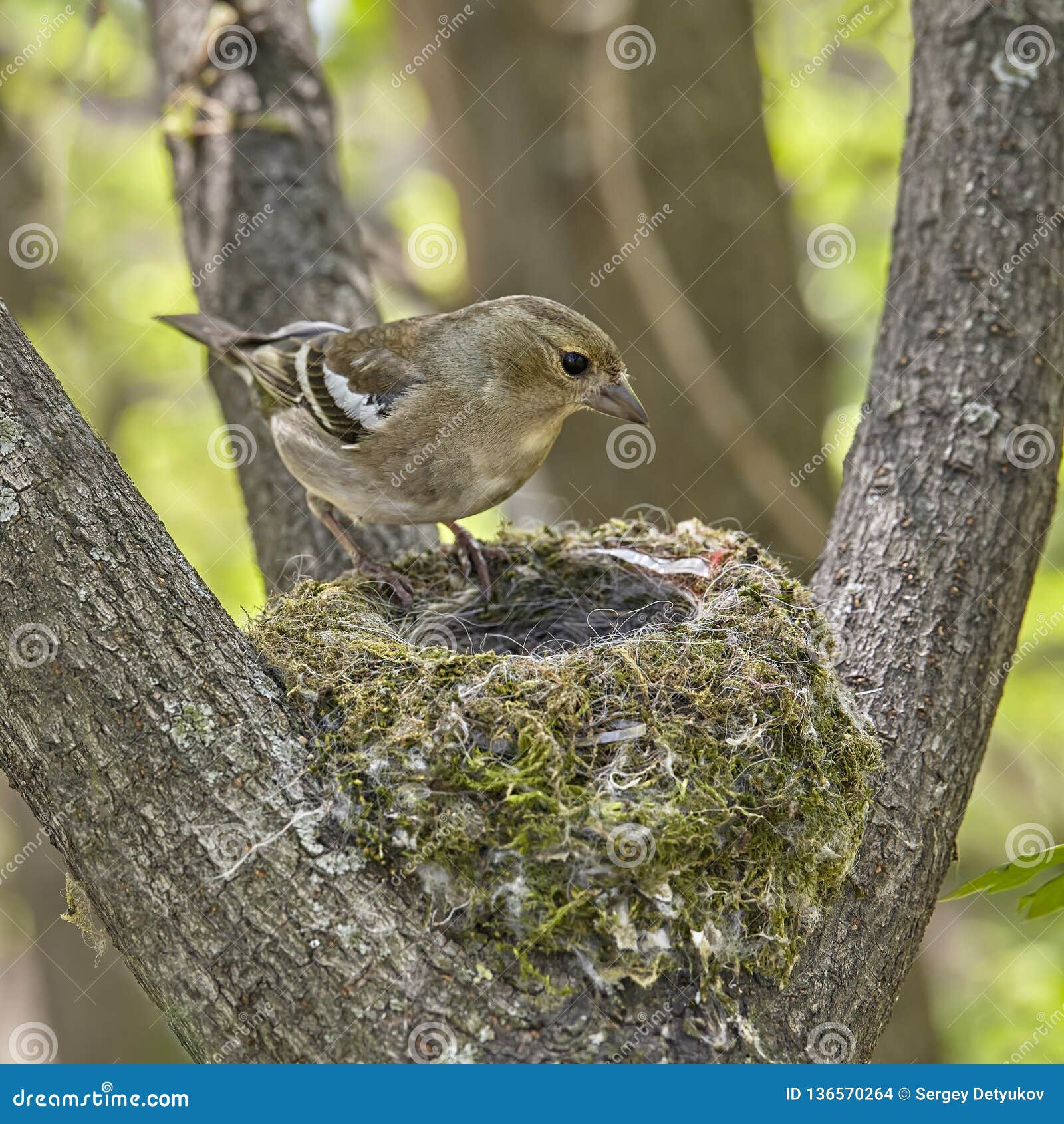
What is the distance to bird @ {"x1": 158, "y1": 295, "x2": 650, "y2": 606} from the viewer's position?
14.4 ft

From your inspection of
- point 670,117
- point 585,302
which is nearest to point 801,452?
point 585,302

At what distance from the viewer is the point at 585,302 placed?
677 cm

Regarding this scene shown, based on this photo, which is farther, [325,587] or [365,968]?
[325,587]

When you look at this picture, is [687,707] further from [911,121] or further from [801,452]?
[801,452]

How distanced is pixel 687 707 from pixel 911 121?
120 inches

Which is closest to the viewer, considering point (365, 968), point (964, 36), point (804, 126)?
point (365, 968)

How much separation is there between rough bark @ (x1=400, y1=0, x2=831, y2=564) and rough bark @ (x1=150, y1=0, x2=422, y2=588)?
170 centimetres

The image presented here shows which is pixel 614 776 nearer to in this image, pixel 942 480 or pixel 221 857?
pixel 221 857

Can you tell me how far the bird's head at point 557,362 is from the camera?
438 cm

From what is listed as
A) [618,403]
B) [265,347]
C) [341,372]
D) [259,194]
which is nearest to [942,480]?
[618,403]

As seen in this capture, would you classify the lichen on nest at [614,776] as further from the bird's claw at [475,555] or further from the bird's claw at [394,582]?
the bird's claw at [475,555]

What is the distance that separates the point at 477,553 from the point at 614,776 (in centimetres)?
181

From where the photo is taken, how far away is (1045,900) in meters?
3.00

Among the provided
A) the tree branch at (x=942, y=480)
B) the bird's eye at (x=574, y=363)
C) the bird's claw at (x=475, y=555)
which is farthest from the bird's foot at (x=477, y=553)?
the tree branch at (x=942, y=480)
